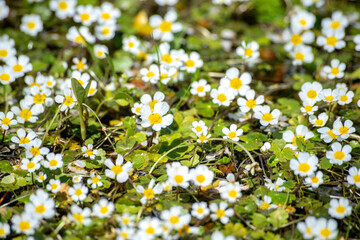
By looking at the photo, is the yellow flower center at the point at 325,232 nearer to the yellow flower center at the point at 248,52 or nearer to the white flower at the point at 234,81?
the white flower at the point at 234,81

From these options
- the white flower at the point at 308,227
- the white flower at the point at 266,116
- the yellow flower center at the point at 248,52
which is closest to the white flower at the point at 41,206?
the white flower at the point at 308,227

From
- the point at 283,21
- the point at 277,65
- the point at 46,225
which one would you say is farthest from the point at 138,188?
the point at 283,21

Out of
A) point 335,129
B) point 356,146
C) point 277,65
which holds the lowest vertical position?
point 277,65

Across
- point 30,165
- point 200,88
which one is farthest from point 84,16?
point 30,165

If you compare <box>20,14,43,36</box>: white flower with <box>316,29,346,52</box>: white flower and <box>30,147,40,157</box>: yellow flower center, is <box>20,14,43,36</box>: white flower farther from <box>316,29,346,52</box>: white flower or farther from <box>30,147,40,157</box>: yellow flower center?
<box>316,29,346,52</box>: white flower

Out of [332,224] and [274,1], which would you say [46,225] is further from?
[274,1]

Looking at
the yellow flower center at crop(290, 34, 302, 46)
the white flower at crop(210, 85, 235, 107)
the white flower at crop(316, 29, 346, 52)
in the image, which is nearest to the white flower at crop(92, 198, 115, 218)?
the white flower at crop(210, 85, 235, 107)
